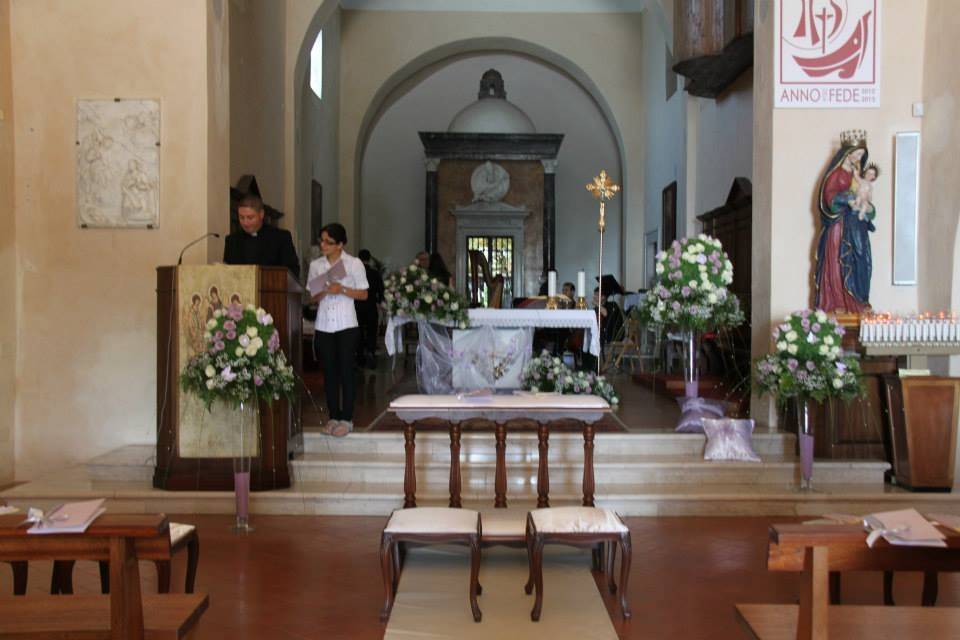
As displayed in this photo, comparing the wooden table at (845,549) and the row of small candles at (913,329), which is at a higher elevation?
the row of small candles at (913,329)

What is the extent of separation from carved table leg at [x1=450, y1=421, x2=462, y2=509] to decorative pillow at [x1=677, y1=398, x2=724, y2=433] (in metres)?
2.65

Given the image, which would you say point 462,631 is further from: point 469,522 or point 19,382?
point 19,382

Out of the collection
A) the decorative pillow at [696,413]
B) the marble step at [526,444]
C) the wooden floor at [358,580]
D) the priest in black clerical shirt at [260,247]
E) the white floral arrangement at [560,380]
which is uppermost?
the priest in black clerical shirt at [260,247]

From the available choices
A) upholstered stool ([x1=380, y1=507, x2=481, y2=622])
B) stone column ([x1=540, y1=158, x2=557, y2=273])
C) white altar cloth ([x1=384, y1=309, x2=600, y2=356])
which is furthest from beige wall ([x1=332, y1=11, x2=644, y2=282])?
upholstered stool ([x1=380, y1=507, x2=481, y2=622])

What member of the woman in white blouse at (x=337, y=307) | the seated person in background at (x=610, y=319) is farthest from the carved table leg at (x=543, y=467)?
the seated person in background at (x=610, y=319)

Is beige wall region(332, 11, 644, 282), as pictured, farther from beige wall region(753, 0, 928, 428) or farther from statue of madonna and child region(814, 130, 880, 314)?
statue of madonna and child region(814, 130, 880, 314)

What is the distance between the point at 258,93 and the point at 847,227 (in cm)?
741

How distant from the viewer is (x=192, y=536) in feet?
13.4

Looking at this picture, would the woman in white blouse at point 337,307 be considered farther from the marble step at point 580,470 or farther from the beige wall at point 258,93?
the beige wall at point 258,93

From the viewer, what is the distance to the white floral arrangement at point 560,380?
27.0 ft

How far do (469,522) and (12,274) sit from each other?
5226 mm

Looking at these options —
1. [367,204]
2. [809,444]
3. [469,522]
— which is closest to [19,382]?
[469,522]

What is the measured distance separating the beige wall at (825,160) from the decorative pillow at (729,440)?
48.5 inches

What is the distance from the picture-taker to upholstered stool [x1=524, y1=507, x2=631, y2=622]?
4.04 m
